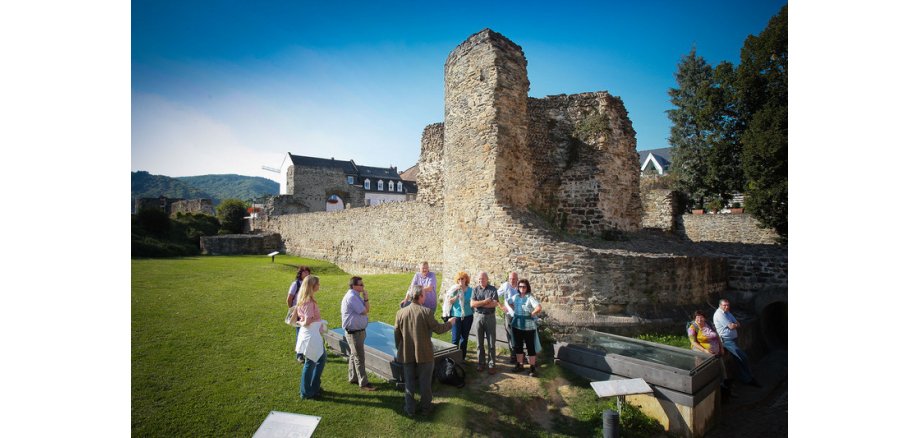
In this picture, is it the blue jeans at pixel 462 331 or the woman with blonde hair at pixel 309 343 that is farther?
the blue jeans at pixel 462 331

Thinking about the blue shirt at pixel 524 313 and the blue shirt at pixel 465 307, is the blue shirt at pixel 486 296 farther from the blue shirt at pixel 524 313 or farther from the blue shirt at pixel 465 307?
the blue shirt at pixel 524 313

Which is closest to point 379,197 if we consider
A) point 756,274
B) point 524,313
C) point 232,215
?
point 232,215

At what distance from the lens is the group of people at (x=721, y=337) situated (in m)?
6.18

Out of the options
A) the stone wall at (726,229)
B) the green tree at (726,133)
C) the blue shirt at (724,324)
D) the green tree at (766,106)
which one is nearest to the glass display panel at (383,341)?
the blue shirt at (724,324)

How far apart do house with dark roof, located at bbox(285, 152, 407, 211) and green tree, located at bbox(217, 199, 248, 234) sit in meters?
4.58

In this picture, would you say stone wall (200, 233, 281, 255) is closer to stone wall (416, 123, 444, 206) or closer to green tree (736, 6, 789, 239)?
stone wall (416, 123, 444, 206)

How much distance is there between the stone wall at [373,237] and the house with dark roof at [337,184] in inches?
388

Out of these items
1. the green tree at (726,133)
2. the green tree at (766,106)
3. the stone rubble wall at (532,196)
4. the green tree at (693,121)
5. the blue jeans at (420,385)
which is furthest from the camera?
the green tree at (693,121)

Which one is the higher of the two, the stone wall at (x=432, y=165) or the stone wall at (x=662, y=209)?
the stone wall at (x=432, y=165)

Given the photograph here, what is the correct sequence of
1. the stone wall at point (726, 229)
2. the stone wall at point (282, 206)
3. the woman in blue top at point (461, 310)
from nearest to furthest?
the woman in blue top at point (461, 310) < the stone wall at point (726, 229) < the stone wall at point (282, 206)

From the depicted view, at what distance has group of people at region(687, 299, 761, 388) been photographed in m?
6.18

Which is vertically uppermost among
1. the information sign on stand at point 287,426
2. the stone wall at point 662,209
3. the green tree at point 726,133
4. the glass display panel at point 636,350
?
the green tree at point 726,133
